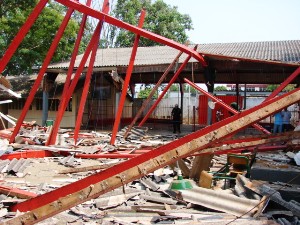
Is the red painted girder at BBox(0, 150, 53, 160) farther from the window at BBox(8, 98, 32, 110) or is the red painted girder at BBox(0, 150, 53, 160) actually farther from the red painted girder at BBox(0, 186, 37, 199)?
the window at BBox(8, 98, 32, 110)

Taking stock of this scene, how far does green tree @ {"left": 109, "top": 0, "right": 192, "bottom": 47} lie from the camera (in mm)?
39250

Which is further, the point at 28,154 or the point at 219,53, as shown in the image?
the point at 219,53

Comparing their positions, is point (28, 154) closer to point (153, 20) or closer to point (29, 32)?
point (29, 32)

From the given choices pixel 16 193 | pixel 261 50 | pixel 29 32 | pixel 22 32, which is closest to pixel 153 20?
pixel 29 32

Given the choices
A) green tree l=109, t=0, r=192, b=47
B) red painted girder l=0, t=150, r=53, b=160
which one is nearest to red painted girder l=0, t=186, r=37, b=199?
red painted girder l=0, t=150, r=53, b=160

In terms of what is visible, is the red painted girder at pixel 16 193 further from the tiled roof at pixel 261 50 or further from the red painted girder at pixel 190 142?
the tiled roof at pixel 261 50

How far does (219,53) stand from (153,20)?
20536 millimetres

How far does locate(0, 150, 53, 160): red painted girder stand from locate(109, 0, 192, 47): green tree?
28.8 m

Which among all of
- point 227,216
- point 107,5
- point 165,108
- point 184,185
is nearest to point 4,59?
point 107,5

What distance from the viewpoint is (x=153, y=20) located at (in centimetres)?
4006

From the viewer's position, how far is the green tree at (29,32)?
84.5 feet

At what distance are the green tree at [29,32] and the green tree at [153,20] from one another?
34.9ft

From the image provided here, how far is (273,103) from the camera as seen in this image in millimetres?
3229

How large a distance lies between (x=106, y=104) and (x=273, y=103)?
979 inches
